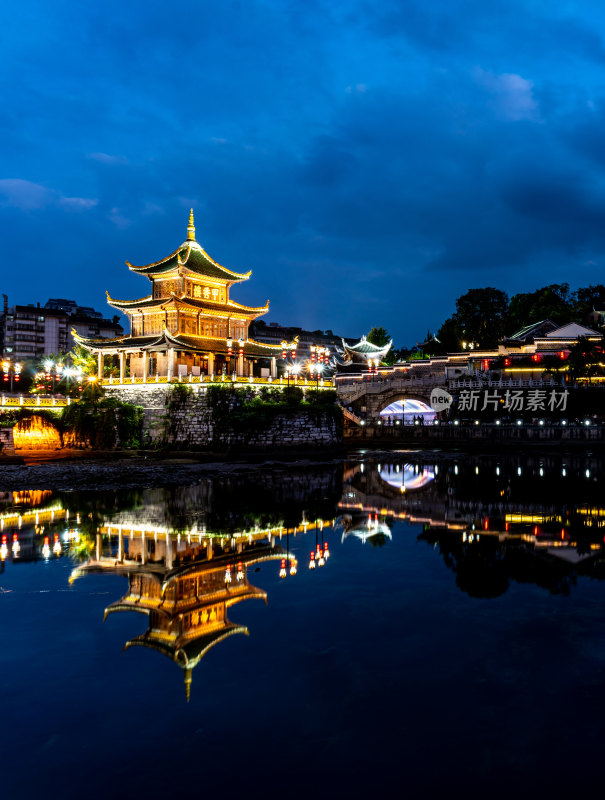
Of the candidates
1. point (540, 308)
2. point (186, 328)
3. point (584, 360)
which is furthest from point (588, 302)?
point (186, 328)

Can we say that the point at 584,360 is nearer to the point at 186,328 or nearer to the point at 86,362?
the point at 186,328

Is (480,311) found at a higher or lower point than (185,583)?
higher

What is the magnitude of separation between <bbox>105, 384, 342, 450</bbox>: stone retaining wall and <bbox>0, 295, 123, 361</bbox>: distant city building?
5119 cm

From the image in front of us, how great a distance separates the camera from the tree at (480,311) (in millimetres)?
78688

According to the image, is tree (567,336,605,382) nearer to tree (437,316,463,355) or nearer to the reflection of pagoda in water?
tree (437,316,463,355)

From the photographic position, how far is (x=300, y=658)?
30.9 feet

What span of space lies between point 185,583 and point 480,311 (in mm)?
74197

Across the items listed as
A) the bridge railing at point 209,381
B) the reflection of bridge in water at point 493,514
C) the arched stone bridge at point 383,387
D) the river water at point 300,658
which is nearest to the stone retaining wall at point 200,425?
the bridge railing at point 209,381

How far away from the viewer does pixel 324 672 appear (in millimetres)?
8914

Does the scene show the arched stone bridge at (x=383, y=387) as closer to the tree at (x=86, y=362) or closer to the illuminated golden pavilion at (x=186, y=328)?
the illuminated golden pavilion at (x=186, y=328)

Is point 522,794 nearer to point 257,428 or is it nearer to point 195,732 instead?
point 195,732

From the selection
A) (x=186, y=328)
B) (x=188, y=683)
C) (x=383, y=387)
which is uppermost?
(x=186, y=328)

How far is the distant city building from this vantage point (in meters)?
91.8

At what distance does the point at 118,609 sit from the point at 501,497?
1911 cm
